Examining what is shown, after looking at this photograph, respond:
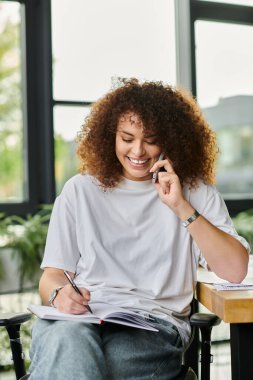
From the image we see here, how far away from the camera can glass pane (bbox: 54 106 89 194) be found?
358 centimetres

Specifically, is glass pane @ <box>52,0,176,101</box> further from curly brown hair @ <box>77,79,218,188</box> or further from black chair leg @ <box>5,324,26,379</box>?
black chair leg @ <box>5,324,26,379</box>

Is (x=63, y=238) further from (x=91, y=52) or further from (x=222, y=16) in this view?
(x=222, y=16)

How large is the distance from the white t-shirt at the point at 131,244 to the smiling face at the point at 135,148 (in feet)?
0.17

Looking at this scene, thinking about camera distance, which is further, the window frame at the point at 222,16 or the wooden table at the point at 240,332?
the window frame at the point at 222,16

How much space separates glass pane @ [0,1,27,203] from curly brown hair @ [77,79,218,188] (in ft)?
4.85

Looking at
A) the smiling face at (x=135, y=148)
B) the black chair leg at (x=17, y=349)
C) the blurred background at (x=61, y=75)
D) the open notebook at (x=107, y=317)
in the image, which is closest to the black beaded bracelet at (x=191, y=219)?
the smiling face at (x=135, y=148)

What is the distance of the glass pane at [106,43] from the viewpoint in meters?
3.58

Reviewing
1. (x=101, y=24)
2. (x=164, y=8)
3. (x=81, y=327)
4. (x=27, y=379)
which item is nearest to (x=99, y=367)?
(x=81, y=327)

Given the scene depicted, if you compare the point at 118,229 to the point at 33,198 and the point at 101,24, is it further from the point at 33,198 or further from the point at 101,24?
the point at 101,24

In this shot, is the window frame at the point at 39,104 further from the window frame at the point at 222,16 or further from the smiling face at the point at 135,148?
the smiling face at the point at 135,148

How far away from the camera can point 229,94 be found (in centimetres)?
412

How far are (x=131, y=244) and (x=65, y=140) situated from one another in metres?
1.91

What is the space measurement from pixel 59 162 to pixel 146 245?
1.89 meters

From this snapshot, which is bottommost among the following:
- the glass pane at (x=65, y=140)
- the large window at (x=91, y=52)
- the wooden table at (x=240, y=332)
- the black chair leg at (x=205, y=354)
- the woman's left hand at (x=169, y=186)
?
the black chair leg at (x=205, y=354)
